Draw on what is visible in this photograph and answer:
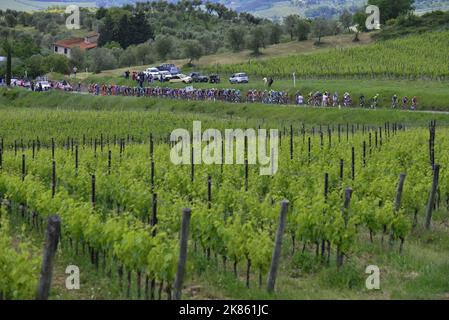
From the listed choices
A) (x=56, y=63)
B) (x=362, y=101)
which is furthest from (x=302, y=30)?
(x=362, y=101)

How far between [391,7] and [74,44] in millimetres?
57043

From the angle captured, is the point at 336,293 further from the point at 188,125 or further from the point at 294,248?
the point at 188,125

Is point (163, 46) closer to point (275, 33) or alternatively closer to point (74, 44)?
point (275, 33)

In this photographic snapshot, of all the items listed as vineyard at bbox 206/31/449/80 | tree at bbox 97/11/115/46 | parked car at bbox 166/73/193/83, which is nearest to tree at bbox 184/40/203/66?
vineyard at bbox 206/31/449/80

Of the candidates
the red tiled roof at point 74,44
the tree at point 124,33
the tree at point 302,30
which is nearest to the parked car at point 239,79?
the tree at point 302,30

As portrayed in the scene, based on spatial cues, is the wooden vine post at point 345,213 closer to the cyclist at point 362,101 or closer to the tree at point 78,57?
the cyclist at point 362,101

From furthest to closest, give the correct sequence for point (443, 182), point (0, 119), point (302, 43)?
point (302, 43)
point (0, 119)
point (443, 182)

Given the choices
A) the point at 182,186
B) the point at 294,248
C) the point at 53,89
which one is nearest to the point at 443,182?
the point at 294,248

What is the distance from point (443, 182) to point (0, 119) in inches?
1556

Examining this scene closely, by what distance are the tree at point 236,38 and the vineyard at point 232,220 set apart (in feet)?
283

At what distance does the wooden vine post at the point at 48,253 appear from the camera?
1141 cm

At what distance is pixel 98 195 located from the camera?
2103 cm

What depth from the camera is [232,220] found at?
52.1 feet

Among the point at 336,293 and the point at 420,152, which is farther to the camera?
the point at 420,152
